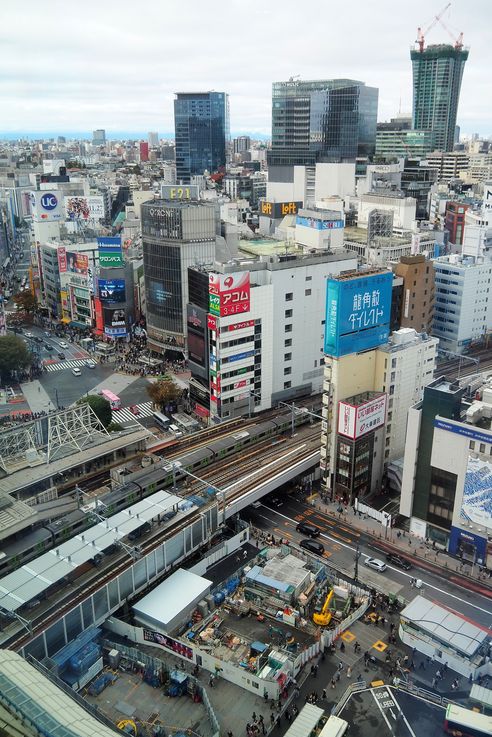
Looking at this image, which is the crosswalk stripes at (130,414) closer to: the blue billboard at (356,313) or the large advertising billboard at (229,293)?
the large advertising billboard at (229,293)

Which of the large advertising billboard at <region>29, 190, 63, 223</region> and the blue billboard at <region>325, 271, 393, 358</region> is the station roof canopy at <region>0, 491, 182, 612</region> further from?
the large advertising billboard at <region>29, 190, 63, 223</region>

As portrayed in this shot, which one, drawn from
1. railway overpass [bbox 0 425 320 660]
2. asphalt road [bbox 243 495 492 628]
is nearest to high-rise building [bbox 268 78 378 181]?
railway overpass [bbox 0 425 320 660]

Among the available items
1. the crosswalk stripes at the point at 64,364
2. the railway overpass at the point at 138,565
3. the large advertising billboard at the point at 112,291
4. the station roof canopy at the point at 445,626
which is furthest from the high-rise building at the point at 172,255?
the station roof canopy at the point at 445,626

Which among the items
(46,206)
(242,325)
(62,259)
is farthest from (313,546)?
(46,206)

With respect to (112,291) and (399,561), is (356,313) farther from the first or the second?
(112,291)

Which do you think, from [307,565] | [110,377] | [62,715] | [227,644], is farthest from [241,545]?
[110,377]

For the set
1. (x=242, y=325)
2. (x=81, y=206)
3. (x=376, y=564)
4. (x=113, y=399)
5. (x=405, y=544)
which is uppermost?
(x=81, y=206)
